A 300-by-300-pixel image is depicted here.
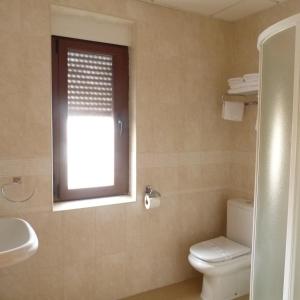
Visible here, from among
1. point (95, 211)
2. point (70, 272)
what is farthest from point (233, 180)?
point (70, 272)

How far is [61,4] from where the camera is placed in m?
2.04

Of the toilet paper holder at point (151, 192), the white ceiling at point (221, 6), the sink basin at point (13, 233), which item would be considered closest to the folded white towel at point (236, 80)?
the white ceiling at point (221, 6)

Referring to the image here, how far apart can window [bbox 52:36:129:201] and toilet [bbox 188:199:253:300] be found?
85 cm

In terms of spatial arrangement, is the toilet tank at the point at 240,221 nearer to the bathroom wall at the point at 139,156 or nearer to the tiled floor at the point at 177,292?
the bathroom wall at the point at 139,156

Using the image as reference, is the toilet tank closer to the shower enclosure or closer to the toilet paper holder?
the toilet paper holder

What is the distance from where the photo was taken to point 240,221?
252cm

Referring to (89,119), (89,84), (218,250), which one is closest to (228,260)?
(218,250)

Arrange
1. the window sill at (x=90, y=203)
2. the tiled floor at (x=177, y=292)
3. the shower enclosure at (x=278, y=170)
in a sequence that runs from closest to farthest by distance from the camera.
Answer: the shower enclosure at (x=278, y=170), the window sill at (x=90, y=203), the tiled floor at (x=177, y=292)

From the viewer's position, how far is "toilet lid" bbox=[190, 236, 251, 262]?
2.22 meters

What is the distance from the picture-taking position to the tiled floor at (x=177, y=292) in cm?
238

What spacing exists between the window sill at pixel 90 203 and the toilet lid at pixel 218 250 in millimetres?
670

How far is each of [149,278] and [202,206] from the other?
79 cm

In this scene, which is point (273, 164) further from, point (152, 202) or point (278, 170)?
point (152, 202)

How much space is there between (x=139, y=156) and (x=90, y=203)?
1.76 feet
